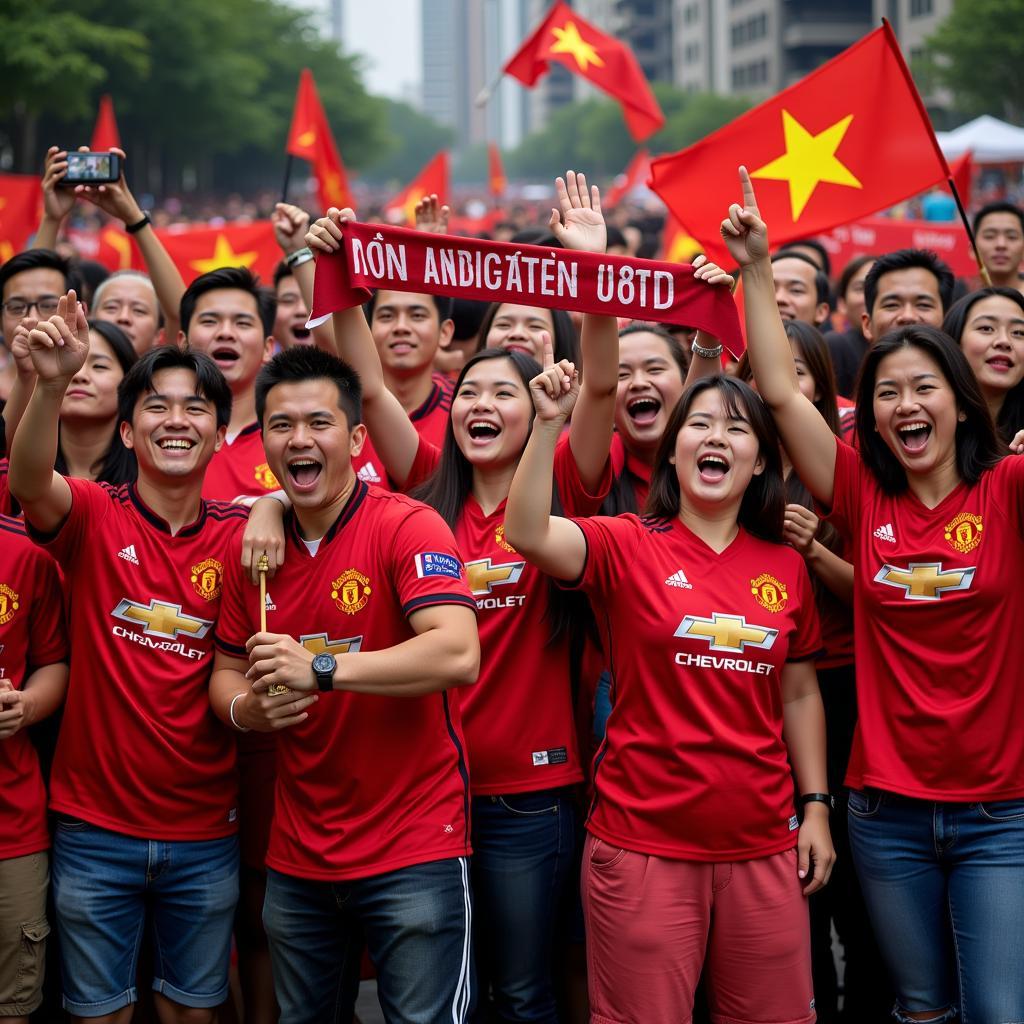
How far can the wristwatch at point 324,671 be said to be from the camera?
366 centimetres

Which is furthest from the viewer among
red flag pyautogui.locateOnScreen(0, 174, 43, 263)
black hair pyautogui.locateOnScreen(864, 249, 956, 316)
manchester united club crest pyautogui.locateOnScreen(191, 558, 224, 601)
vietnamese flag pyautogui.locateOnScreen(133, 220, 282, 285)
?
red flag pyautogui.locateOnScreen(0, 174, 43, 263)

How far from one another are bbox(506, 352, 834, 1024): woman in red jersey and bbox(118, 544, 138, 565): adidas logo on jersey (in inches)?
45.4

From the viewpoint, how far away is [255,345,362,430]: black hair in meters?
4.16

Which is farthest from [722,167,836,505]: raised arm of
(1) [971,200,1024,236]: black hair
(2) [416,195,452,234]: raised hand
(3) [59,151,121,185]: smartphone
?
(1) [971,200,1024,236]: black hair

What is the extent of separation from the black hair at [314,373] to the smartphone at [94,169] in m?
2.08

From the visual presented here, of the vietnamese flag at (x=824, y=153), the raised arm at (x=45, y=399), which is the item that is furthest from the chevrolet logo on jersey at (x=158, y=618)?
the vietnamese flag at (x=824, y=153)

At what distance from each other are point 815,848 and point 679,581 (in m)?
0.84

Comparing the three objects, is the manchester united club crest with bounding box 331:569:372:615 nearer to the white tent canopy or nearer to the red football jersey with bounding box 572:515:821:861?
the red football jersey with bounding box 572:515:821:861

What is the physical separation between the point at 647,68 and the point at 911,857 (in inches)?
4526

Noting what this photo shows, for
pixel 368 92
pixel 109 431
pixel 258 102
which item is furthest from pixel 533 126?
pixel 109 431

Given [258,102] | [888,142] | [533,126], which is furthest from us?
[533,126]

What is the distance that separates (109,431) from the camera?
17.0 feet

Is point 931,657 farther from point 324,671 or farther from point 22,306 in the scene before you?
point 22,306

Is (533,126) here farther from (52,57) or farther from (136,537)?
(136,537)
